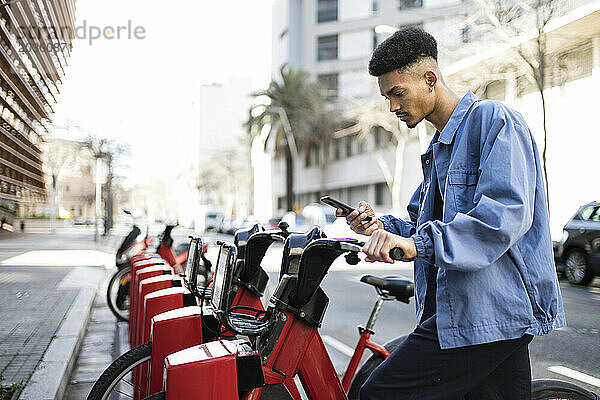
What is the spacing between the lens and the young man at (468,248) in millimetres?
1885

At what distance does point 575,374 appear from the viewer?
18.3 feet

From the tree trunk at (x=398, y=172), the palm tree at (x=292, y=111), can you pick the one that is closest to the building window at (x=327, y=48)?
the palm tree at (x=292, y=111)

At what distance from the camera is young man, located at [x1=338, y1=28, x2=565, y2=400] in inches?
74.2

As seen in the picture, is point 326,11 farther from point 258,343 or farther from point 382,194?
point 258,343

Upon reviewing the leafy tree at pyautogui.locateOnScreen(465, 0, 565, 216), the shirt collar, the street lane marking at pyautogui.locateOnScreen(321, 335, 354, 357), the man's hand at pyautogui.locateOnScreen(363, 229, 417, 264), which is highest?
the leafy tree at pyautogui.locateOnScreen(465, 0, 565, 216)

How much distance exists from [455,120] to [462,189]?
0.25 metres

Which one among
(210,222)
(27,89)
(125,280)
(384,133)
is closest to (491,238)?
(27,89)

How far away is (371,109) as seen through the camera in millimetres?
33375

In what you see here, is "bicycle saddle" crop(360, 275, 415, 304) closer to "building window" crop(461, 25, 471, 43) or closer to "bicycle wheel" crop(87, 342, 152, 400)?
"bicycle wheel" crop(87, 342, 152, 400)

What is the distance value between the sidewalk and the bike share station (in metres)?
1.56

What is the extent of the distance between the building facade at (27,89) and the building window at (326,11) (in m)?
47.6

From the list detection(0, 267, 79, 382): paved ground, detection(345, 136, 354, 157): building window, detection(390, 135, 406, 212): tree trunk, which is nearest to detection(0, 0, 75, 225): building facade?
detection(0, 267, 79, 382): paved ground

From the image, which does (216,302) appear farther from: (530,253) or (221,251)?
(530,253)

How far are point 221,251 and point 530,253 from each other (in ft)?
5.18
